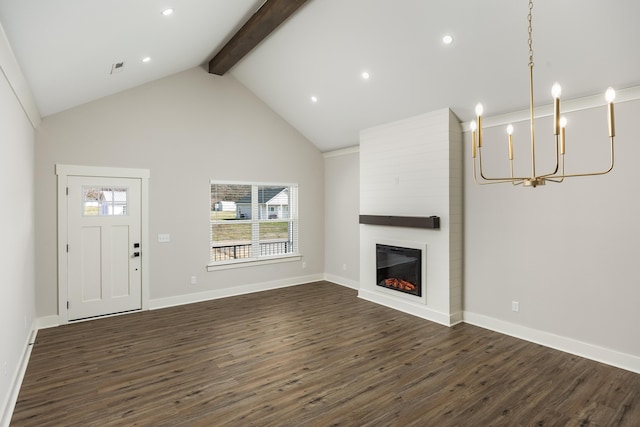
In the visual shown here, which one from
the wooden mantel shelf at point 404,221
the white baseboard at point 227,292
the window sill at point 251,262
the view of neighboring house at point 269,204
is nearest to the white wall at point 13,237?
the white baseboard at point 227,292

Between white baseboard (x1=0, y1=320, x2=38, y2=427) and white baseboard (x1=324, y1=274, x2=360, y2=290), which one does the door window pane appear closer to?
white baseboard (x1=0, y1=320, x2=38, y2=427)

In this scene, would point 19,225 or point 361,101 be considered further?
point 361,101

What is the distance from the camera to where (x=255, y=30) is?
4.45 m

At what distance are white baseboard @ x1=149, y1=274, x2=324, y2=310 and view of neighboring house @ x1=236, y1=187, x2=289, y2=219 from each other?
4.21 ft

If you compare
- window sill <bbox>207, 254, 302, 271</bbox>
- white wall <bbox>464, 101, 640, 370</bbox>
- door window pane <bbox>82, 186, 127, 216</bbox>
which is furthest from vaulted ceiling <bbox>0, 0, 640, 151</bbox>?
window sill <bbox>207, 254, 302, 271</bbox>

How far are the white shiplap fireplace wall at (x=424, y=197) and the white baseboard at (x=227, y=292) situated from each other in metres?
1.73

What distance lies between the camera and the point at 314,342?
420cm

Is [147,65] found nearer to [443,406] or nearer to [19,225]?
[19,225]

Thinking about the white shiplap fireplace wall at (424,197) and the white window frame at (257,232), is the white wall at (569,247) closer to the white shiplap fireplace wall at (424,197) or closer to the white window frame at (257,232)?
the white shiplap fireplace wall at (424,197)

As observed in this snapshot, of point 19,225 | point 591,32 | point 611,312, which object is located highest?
point 591,32

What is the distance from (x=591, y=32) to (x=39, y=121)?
6207mm

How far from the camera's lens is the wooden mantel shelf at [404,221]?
15.9ft

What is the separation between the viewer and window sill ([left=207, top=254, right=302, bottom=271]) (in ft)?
20.2

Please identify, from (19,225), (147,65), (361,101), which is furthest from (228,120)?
(19,225)
